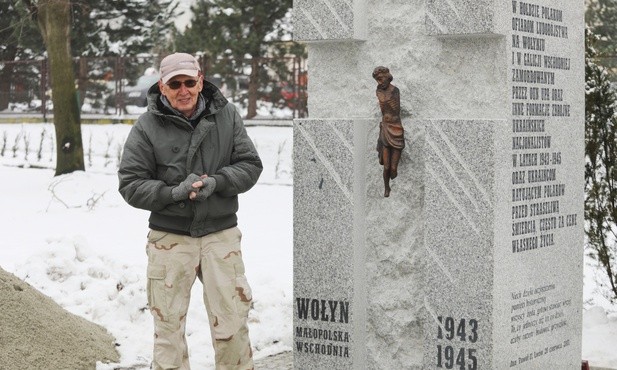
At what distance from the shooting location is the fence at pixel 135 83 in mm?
31219

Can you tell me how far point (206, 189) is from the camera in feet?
19.2

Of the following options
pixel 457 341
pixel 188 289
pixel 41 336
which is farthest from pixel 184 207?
pixel 41 336

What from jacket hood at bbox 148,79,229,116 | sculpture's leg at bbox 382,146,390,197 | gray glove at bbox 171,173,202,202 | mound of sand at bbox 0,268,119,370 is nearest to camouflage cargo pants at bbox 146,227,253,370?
gray glove at bbox 171,173,202,202

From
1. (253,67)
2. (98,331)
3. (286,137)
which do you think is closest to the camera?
(98,331)

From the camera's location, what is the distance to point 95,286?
9234 millimetres

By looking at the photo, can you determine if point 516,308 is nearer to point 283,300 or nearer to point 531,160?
point 531,160

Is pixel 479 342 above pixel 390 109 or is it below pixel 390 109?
below

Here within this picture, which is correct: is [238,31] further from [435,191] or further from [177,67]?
[177,67]

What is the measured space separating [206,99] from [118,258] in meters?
5.78

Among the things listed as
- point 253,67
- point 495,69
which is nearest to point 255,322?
point 495,69

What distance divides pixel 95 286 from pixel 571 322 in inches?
149

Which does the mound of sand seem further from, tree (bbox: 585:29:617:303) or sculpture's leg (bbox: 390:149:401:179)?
tree (bbox: 585:29:617:303)

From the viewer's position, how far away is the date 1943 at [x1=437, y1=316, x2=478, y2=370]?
6344 mm

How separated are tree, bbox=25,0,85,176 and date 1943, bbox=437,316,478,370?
14.6m
